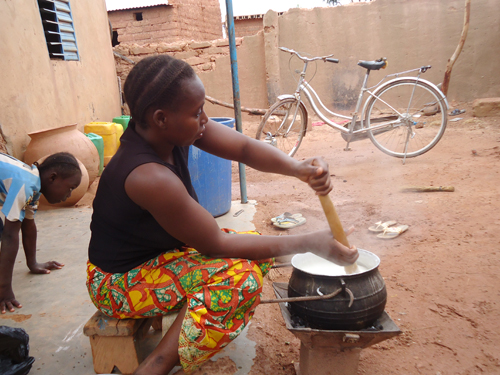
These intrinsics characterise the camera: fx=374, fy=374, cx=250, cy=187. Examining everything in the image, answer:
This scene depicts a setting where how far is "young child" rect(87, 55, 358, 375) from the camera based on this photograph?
4.25ft

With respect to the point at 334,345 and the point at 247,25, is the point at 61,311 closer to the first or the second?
the point at 334,345

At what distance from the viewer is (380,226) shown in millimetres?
3053

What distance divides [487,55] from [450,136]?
256 centimetres

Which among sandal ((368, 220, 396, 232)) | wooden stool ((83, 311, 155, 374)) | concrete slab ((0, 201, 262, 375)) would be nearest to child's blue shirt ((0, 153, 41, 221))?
concrete slab ((0, 201, 262, 375))

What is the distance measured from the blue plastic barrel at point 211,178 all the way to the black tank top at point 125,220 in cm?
157

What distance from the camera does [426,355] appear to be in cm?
177

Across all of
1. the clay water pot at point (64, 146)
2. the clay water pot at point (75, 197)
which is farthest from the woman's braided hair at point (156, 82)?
the clay water pot at point (64, 146)

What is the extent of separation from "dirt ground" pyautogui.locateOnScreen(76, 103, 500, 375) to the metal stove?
0.22m

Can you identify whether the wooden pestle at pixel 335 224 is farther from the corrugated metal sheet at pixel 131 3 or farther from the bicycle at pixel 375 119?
the corrugated metal sheet at pixel 131 3

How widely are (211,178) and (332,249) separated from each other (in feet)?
6.51

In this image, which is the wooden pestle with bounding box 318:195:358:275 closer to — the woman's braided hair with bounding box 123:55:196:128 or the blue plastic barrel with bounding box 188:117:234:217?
the woman's braided hair with bounding box 123:55:196:128

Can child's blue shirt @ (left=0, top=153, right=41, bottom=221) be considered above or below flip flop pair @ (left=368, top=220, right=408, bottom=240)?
above

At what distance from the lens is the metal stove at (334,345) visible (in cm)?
136

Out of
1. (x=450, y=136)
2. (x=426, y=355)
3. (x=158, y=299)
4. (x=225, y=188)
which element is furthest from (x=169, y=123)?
(x=450, y=136)
